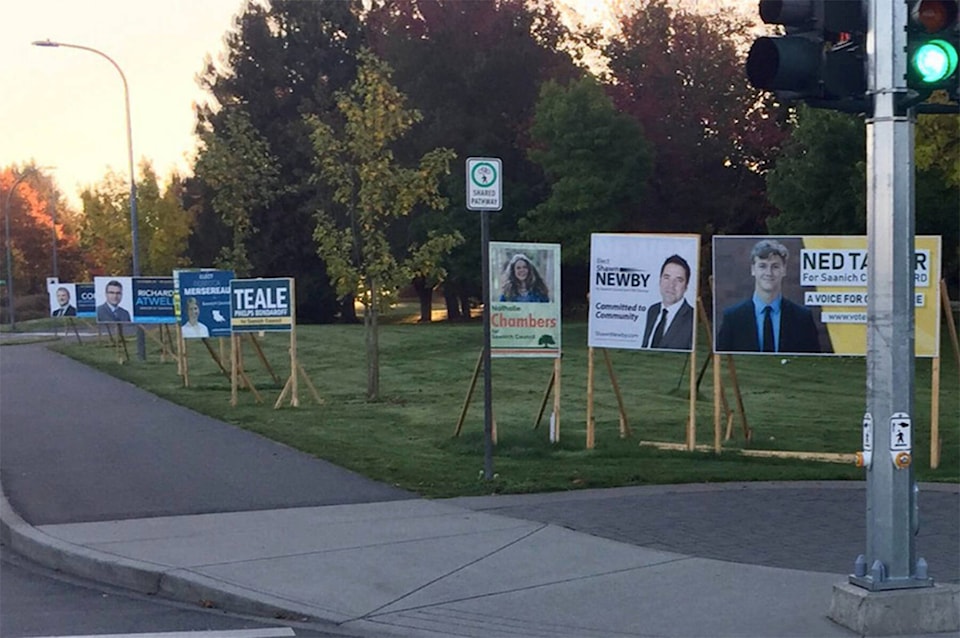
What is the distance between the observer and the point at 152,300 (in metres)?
29.5

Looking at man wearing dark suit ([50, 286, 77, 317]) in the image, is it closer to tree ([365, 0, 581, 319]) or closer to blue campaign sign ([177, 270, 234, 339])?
tree ([365, 0, 581, 319])

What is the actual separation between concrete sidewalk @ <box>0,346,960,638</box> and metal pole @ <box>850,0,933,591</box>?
0.63 m

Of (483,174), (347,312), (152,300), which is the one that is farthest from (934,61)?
(347,312)

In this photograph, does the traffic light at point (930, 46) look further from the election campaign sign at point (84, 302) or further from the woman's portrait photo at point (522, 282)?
the election campaign sign at point (84, 302)

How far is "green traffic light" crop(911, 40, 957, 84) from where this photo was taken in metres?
6.57

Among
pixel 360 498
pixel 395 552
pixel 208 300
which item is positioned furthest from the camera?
pixel 208 300

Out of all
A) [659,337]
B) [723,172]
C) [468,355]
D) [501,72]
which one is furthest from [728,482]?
[501,72]

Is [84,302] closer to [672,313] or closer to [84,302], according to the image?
[84,302]

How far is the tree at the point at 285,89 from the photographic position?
5538 cm

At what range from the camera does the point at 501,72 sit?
163 ft

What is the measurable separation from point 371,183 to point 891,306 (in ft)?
45.4

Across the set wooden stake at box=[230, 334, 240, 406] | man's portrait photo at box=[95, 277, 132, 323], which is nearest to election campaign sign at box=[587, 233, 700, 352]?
wooden stake at box=[230, 334, 240, 406]

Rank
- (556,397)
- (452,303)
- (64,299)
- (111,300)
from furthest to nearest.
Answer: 1. (452,303)
2. (64,299)
3. (111,300)
4. (556,397)

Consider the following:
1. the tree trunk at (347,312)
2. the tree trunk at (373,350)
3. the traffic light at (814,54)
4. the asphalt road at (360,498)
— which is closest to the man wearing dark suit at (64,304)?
the tree trunk at (373,350)
